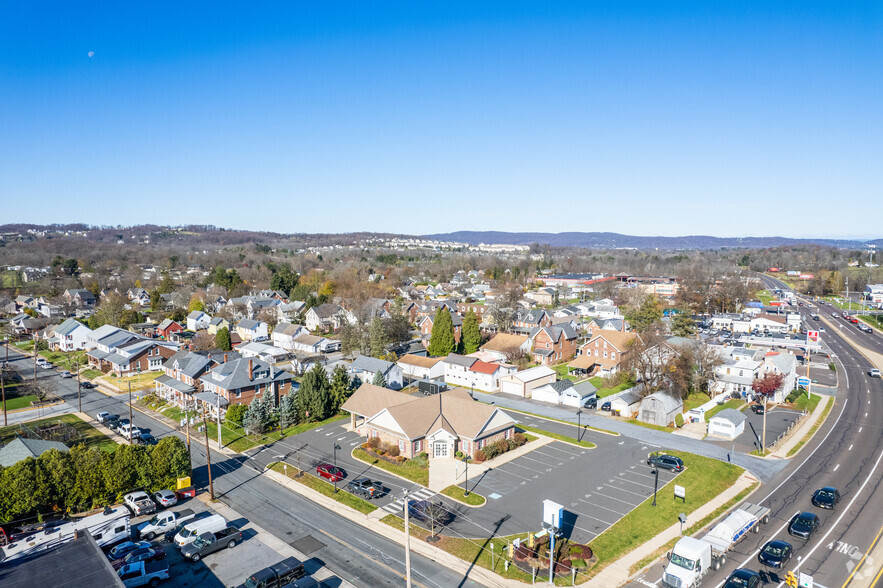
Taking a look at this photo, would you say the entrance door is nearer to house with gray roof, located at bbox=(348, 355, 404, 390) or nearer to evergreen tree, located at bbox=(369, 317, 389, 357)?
house with gray roof, located at bbox=(348, 355, 404, 390)

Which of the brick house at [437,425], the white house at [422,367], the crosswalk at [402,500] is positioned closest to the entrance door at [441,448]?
the brick house at [437,425]

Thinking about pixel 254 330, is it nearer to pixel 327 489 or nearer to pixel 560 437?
pixel 327 489

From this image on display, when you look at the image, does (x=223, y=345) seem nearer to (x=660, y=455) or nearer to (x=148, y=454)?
(x=148, y=454)

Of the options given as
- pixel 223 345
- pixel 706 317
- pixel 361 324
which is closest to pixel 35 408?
pixel 223 345

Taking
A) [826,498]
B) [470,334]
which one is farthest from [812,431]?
[470,334]

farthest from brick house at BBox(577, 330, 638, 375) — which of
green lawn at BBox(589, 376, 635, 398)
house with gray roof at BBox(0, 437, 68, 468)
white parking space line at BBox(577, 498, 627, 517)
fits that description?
house with gray roof at BBox(0, 437, 68, 468)
